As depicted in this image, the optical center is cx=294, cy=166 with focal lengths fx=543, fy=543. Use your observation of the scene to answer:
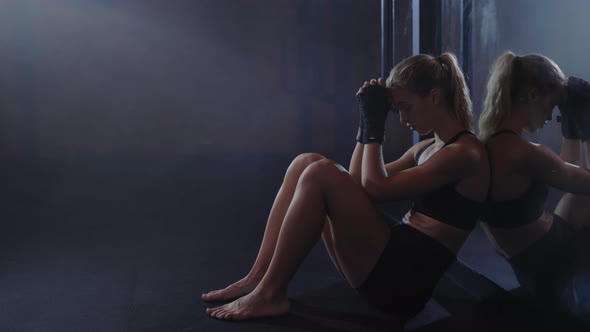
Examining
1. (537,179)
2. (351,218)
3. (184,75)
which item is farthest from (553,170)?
(184,75)

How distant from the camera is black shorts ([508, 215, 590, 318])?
4.07 feet

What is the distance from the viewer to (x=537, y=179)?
1349 millimetres

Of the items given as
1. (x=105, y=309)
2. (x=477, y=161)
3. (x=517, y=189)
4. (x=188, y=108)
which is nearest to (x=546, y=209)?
(x=517, y=189)

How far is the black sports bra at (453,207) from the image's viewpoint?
1.43 meters

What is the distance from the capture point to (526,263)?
4.83 ft

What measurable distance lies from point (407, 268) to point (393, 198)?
0.65ft

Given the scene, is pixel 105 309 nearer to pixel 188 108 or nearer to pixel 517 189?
pixel 517 189

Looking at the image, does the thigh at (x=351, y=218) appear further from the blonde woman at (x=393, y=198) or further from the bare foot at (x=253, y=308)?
the bare foot at (x=253, y=308)

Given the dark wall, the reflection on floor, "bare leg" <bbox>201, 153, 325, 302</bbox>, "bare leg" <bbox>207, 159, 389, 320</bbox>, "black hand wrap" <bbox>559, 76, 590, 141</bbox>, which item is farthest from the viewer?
the dark wall

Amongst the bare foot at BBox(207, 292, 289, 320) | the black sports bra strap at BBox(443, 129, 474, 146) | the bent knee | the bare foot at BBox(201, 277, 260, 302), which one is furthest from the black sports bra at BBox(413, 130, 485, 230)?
the bare foot at BBox(201, 277, 260, 302)

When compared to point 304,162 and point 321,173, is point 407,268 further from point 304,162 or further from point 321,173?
point 304,162

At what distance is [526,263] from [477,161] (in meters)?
0.33

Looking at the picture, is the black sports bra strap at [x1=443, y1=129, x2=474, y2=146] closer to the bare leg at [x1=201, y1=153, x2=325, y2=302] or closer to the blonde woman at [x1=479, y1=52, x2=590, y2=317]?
the blonde woman at [x1=479, y1=52, x2=590, y2=317]

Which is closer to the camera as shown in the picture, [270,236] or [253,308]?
[253,308]
